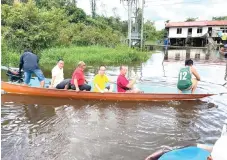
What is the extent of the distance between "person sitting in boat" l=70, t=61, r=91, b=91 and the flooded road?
464 millimetres

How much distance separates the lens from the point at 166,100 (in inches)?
348

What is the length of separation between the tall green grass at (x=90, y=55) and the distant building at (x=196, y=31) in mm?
27803

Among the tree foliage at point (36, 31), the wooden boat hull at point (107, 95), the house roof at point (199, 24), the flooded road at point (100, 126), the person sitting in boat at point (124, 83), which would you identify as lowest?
the flooded road at point (100, 126)

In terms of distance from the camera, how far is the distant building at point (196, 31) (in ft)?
151

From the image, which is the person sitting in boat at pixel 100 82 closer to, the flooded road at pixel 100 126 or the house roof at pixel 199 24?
the flooded road at pixel 100 126

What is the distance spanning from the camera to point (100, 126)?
21.4ft

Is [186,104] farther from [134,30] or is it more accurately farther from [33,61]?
[134,30]

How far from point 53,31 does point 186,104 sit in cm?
1440

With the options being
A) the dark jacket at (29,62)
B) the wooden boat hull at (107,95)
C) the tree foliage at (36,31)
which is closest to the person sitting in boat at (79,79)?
the wooden boat hull at (107,95)

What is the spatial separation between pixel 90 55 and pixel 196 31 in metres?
32.1

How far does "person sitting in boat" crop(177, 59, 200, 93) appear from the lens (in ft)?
27.9

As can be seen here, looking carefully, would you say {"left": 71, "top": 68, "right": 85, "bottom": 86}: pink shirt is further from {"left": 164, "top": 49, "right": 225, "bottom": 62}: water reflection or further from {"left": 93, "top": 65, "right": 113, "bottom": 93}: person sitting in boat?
{"left": 164, "top": 49, "right": 225, "bottom": 62}: water reflection

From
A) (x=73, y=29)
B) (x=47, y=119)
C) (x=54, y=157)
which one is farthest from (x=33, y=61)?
(x=73, y=29)


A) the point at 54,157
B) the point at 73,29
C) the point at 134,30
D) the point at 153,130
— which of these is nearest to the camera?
the point at 54,157
